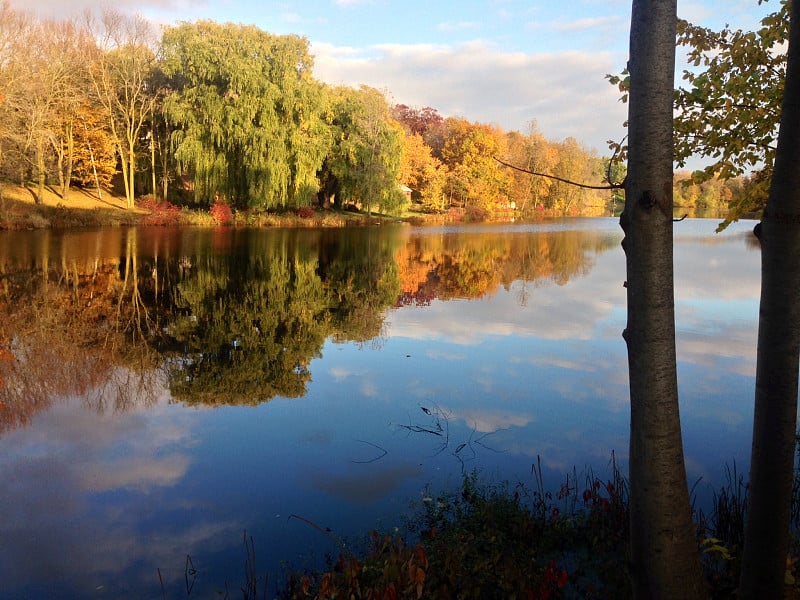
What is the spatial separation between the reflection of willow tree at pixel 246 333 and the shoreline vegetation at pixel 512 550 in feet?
11.8

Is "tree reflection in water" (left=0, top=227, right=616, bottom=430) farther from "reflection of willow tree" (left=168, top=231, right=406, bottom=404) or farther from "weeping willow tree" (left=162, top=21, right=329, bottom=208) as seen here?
"weeping willow tree" (left=162, top=21, right=329, bottom=208)

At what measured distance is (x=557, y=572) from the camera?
3.35 meters

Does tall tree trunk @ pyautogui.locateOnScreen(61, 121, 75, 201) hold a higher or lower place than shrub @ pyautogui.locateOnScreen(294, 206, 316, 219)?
higher

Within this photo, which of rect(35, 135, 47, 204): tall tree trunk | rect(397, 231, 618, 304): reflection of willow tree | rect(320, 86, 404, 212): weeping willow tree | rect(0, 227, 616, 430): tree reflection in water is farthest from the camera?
rect(320, 86, 404, 212): weeping willow tree

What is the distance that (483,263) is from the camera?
2283 cm

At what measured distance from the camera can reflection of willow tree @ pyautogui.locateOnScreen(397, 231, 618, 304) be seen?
1694 cm

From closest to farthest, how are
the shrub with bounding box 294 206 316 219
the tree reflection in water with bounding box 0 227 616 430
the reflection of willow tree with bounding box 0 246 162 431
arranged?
the reflection of willow tree with bounding box 0 246 162 431, the tree reflection in water with bounding box 0 227 616 430, the shrub with bounding box 294 206 316 219

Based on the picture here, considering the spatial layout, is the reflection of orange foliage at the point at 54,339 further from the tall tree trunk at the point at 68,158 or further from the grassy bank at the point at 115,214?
the tall tree trunk at the point at 68,158

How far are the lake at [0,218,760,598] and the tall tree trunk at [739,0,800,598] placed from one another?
243 centimetres

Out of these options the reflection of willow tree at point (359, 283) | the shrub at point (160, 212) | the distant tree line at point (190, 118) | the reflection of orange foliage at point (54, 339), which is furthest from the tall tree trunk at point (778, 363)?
the shrub at point (160, 212)

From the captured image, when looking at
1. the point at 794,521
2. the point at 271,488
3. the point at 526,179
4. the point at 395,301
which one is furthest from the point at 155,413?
the point at 526,179

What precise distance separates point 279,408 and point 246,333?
3770 millimetres

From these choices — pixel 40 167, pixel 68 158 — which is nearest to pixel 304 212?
pixel 68 158

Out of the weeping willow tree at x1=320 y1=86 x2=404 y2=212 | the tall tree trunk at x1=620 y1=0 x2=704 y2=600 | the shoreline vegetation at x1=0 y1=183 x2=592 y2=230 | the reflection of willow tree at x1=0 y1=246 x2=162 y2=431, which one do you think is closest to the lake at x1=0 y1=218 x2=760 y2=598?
the reflection of willow tree at x1=0 y1=246 x2=162 y2=431
